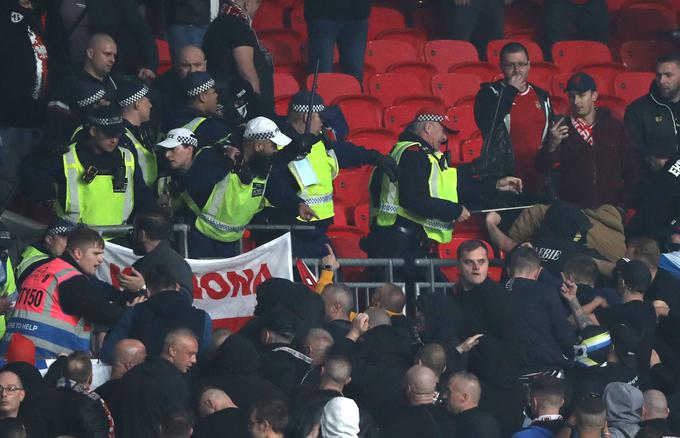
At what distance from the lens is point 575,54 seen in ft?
60.7

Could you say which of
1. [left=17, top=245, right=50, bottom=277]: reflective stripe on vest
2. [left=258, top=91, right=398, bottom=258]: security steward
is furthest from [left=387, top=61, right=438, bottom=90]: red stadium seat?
[left=17, top=245, right=50, bottom=277]: reflective stripe on vest

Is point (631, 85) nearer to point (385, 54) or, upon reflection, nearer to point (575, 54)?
point (575, 54)

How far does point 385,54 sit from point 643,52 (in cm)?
278

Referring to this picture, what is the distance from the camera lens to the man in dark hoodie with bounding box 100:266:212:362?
445 inches

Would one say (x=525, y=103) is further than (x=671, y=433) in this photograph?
Yes

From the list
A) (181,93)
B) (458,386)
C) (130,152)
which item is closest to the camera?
(458,386)

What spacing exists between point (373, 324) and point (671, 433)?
6.30ft

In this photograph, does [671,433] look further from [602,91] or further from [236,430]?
[602,91]

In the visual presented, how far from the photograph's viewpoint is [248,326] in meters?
11.9

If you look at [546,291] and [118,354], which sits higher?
[118,354]

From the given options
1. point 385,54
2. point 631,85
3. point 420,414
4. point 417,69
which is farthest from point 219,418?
point 631,85

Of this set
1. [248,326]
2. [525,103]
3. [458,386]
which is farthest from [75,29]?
[458,386]

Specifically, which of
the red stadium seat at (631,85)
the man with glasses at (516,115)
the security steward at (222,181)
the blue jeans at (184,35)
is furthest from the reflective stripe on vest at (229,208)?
the red stadium seat at (631,85)

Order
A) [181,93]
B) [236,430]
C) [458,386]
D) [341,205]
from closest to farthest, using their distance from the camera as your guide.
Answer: [236,430] → [458,386] → [181,93] → [341,205]
